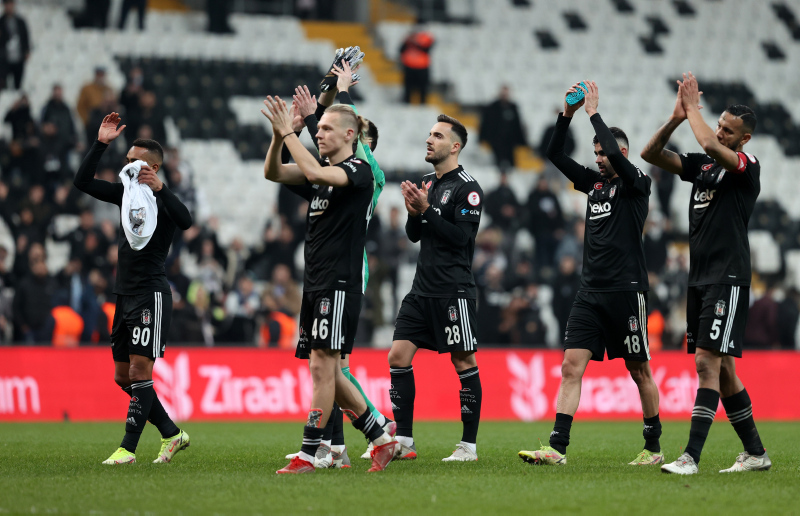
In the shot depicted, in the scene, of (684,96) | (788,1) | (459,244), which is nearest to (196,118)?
(459,244)

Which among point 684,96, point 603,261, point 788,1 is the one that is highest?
point 788,1

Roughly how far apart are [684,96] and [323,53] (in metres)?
17.2

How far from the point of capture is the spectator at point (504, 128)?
2166 cm

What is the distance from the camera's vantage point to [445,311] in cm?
814

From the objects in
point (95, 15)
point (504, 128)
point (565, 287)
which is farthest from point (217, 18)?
point (565, 287)

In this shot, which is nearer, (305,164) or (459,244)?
(305,164)

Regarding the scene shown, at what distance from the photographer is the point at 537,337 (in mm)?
16766

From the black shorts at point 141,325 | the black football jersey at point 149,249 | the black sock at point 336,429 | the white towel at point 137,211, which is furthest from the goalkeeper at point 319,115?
the black shorts at point 141,325

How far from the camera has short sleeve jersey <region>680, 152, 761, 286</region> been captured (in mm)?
7254

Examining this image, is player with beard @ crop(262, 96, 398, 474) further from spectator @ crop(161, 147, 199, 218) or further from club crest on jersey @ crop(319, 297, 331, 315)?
spectator @ crop(161, 147, 199, 218)

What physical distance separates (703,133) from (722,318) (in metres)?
1.35

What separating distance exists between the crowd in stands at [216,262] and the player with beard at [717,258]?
8860 millimetres

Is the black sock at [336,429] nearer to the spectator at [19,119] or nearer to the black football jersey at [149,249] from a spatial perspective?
the black football jersey at [149,249]

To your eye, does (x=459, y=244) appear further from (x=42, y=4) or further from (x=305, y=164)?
(x=42, y=4)
